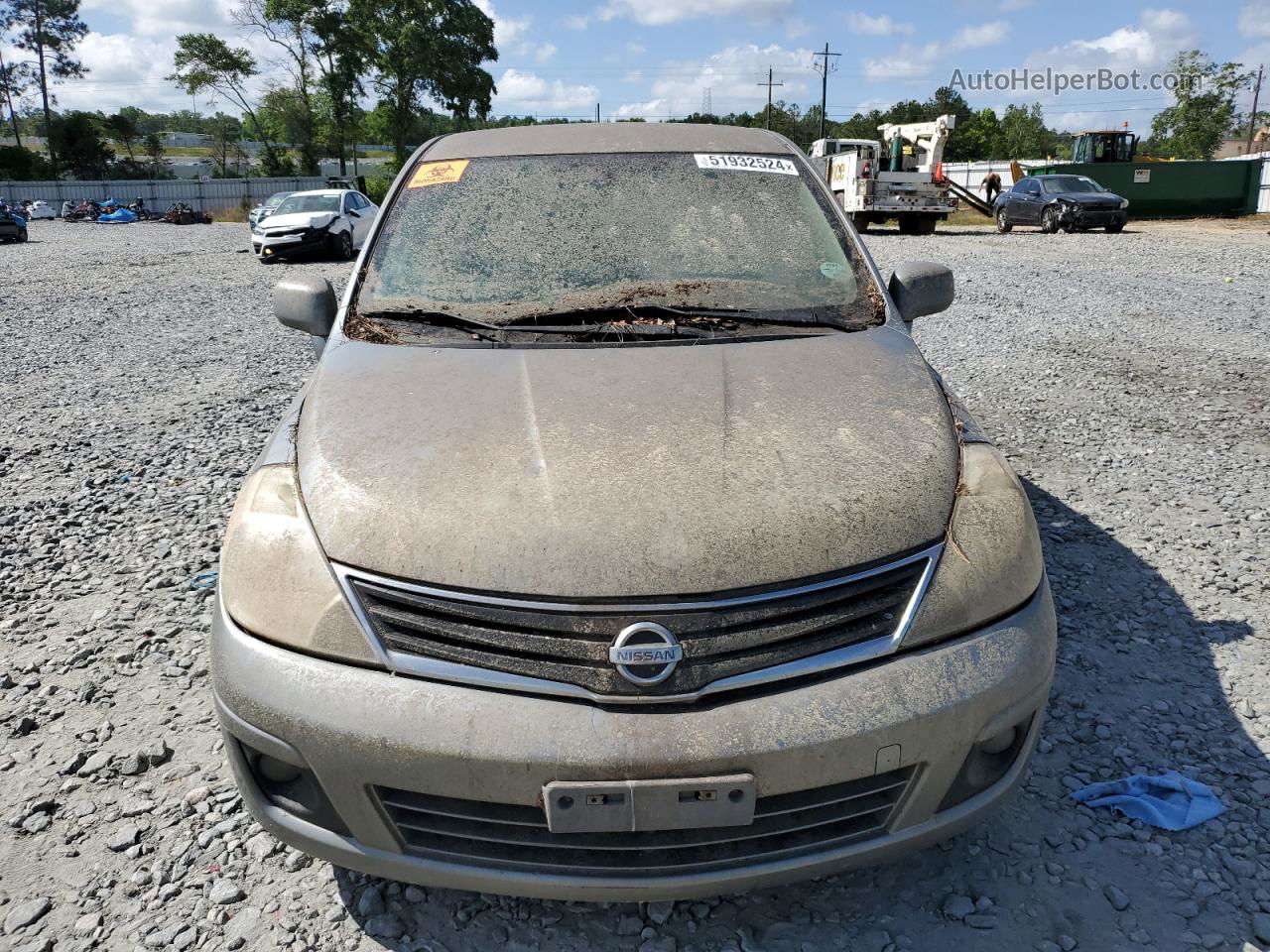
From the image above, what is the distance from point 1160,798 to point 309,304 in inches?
116

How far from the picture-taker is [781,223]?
3.16 m

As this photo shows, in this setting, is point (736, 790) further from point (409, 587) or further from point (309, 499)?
point (309, 499)

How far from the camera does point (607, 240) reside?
3.04 m

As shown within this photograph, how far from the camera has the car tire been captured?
1950 cm

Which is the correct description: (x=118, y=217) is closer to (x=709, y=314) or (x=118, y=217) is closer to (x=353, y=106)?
(x=353, y=106)

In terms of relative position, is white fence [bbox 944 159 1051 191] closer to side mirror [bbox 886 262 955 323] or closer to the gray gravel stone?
side mirror [bbox 886 262 955 323]

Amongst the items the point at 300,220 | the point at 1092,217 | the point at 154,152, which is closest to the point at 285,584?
the point at 300,220

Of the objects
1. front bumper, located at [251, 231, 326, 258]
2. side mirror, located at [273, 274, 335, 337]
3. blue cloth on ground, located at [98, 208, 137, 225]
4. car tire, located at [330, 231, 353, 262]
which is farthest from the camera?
blue cloth on ground, located at [98, 208, 137, 225]

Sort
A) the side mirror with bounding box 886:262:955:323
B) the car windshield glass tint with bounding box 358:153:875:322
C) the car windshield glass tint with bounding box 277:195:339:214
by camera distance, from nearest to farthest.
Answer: the car windshield glass tint with bounding box 358:153:875:322
the side mirror with bounding box 886:262:955:323
the car windshield glass tint with bounding box 277:195:339:214

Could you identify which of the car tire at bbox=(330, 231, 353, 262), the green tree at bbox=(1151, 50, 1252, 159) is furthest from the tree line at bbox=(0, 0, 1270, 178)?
the car tire at bbox=(330, 231, 353, 262)

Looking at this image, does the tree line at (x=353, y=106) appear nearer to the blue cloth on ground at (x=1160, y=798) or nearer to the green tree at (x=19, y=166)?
the green tree at (x=19, y=166)

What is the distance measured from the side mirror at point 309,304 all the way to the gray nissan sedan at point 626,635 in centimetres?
73

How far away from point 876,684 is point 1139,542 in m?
2.97

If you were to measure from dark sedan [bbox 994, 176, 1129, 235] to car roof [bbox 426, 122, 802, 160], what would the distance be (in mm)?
22676
